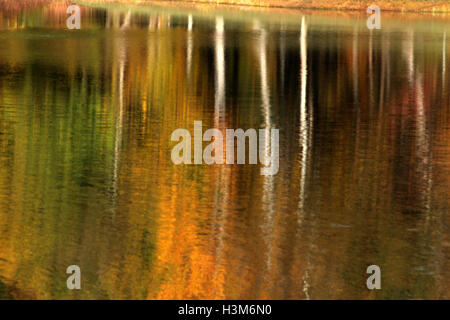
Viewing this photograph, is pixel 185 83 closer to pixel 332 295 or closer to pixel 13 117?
pixel 13 117

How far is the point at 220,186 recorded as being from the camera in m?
16.0

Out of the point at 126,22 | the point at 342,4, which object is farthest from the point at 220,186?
the point at 342,4

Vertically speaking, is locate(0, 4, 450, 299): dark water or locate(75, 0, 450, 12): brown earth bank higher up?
locate(75, 0, 450, 12): brown earth bank

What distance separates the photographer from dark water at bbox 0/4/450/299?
445 inches

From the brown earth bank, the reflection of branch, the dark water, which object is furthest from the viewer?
the brown earth bank

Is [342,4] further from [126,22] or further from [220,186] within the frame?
[220,186]

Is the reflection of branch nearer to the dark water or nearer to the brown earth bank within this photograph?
the brown earth bank

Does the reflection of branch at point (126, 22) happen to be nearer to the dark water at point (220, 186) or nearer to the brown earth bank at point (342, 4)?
the brown earth bank at point (342, 4)

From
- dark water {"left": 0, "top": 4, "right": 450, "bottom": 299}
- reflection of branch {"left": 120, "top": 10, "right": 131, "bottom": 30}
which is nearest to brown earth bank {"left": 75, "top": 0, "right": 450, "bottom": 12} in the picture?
reflection of branch {"left": 120, "top": 10, "right": 131, "bottom": 30}

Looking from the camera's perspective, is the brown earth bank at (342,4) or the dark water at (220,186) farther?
the brown earth bank at (342,4)

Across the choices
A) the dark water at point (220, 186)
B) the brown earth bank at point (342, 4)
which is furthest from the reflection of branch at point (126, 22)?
the dark water at point (220, 186)

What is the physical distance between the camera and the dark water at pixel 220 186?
37.1 ft
